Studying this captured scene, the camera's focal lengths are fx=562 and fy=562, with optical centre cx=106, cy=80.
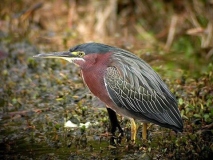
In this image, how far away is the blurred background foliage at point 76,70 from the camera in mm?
6051

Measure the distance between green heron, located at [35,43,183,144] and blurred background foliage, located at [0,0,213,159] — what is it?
0.30 meters

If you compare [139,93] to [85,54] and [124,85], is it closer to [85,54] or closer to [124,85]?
[124,85]

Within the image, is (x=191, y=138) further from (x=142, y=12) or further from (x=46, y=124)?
(x=142, y=12)

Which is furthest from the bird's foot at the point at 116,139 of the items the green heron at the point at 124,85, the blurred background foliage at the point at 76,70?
the blurred background foliage at the point at 76,70

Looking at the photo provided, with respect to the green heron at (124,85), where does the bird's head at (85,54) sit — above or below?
above

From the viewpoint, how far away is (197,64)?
31.8ft

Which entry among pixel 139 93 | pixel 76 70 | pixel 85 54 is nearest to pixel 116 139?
pixel 139 93

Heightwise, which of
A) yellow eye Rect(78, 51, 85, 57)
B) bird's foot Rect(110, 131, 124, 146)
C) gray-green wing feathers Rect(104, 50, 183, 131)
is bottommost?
bird's foot Rect(110, 131, 124, 146)

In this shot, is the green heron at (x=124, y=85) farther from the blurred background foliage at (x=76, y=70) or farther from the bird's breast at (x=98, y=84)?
the blurred background foliage at (x=76, y=70)

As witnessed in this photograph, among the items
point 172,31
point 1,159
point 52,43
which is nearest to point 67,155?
point 1,159

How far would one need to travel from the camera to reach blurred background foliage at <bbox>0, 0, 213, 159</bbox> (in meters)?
6.05

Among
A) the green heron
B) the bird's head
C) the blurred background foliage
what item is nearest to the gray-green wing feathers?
the green heron

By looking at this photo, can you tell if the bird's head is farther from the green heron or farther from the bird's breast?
the bird's breast

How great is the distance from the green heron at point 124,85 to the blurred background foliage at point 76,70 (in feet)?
0.97
